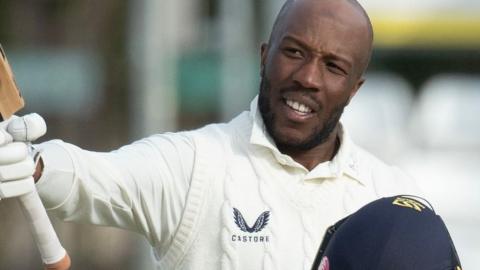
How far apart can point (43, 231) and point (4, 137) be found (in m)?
0.29

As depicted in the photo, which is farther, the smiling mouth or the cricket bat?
the smiling mouth

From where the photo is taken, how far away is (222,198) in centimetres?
463

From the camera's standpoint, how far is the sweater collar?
15.5ft

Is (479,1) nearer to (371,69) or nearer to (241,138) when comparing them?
(371,69)

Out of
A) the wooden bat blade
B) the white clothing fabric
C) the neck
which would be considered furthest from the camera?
the neck

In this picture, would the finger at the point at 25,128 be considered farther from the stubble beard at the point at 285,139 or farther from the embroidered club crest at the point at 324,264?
the stubble beard at the point at 285,139

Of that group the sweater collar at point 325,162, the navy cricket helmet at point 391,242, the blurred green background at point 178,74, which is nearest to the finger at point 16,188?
the navy cricket helmet at point 391,242

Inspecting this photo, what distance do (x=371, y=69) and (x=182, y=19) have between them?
170 cm

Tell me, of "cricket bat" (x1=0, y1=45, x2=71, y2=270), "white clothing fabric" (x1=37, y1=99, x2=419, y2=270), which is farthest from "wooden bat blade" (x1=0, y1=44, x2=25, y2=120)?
"white clothing fabric" (x1=37, y1=99, x2=419, y2=270)

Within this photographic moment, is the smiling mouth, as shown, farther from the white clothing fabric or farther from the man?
the white clothing fabric

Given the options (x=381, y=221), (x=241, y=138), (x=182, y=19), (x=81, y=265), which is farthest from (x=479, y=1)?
(x=381, y=221)

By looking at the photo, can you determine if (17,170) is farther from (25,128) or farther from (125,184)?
(125,184)

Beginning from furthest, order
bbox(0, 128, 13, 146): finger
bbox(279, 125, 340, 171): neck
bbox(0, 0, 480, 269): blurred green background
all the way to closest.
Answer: bbox(0, 0, 480, 269): blurred green background → bbox(279, 125, 340, 171): neck → bbox(0, 128, 13, 146): finger

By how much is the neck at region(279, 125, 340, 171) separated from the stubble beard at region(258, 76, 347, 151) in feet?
0.05
